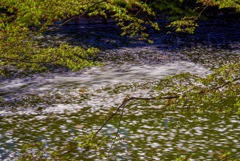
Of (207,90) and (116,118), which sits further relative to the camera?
(116,118)

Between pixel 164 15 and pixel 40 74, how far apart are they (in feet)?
103

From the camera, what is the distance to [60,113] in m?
22.4

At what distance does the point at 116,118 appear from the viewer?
2134cm

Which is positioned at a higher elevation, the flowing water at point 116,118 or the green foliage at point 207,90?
the green foliage at point 207,90

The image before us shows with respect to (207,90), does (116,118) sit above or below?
below

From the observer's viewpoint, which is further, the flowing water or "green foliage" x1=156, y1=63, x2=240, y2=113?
the flowing water

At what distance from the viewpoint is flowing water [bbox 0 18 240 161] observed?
57.1 feet

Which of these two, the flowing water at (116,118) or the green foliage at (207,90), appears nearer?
the green foliage at (207,90)

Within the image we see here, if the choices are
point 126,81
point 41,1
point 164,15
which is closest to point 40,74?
point 126,81

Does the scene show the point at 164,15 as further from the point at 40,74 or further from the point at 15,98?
the point at 15,98

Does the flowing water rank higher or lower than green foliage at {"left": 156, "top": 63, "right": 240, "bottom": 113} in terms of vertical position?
lower

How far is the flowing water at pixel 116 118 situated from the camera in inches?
685

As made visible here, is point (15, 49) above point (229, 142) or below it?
above

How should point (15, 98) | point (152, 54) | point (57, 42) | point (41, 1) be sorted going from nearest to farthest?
point (41, 1) < point (15, 98) < point (152, 54) < point (57, 42)
